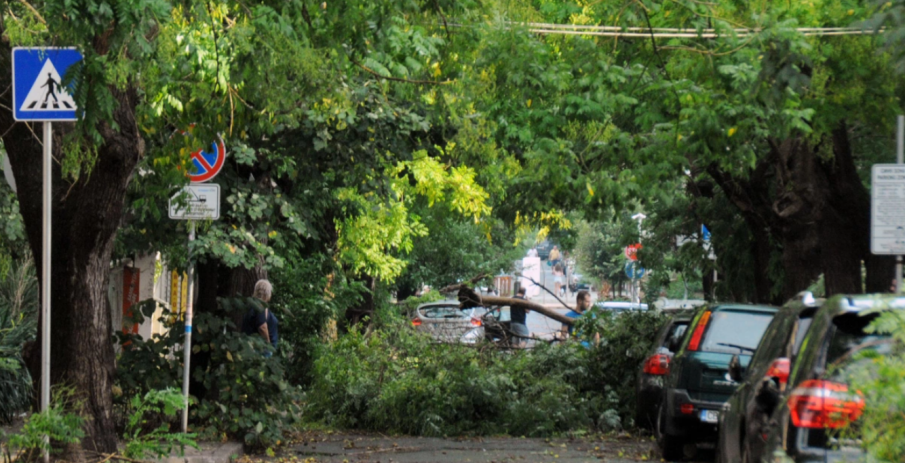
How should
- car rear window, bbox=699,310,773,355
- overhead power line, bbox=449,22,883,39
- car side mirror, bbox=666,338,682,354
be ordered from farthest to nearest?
car side mirror, bbox=666,338,682,354 → overhead power line, bbox=449,22,883,39 → car rear window, bbox=699,310,773,355

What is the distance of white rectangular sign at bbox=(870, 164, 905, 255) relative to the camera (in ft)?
35.4

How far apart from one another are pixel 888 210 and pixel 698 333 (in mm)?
2221

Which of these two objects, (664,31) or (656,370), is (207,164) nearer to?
(664,31)

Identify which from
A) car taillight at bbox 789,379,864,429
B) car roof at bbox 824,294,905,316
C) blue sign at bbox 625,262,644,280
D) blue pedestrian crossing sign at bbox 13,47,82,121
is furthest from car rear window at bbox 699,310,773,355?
blue sign at bbox 625,262,644,280

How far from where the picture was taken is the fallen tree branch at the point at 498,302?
794 inches

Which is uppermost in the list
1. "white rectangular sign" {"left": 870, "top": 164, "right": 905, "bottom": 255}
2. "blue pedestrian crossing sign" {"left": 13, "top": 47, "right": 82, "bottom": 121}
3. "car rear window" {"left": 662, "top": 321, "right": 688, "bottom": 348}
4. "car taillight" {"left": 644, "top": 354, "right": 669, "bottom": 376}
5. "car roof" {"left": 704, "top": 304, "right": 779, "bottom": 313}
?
"blue pedestrian crossing sign" {"left": 13, "top": 47, "right": 82, "bottom": 121}

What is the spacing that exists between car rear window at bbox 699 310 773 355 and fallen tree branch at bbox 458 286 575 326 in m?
8.28

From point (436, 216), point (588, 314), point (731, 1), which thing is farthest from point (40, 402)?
point (436, 216)

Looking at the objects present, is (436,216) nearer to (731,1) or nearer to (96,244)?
(731,1)

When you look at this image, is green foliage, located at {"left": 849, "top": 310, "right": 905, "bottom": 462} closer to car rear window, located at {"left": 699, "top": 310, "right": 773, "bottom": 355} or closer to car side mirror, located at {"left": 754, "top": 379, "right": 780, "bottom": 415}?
car side mirror, located at {"left": 754, "top": 379, "right": 780, "bottom": 415}

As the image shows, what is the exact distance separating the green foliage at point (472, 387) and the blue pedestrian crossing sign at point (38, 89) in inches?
310

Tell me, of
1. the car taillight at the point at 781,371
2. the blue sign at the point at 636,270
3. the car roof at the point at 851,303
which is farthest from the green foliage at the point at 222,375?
the blue sign at the point at 636,270

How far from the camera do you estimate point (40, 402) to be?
8.85m

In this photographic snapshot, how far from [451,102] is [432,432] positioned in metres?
5.59
